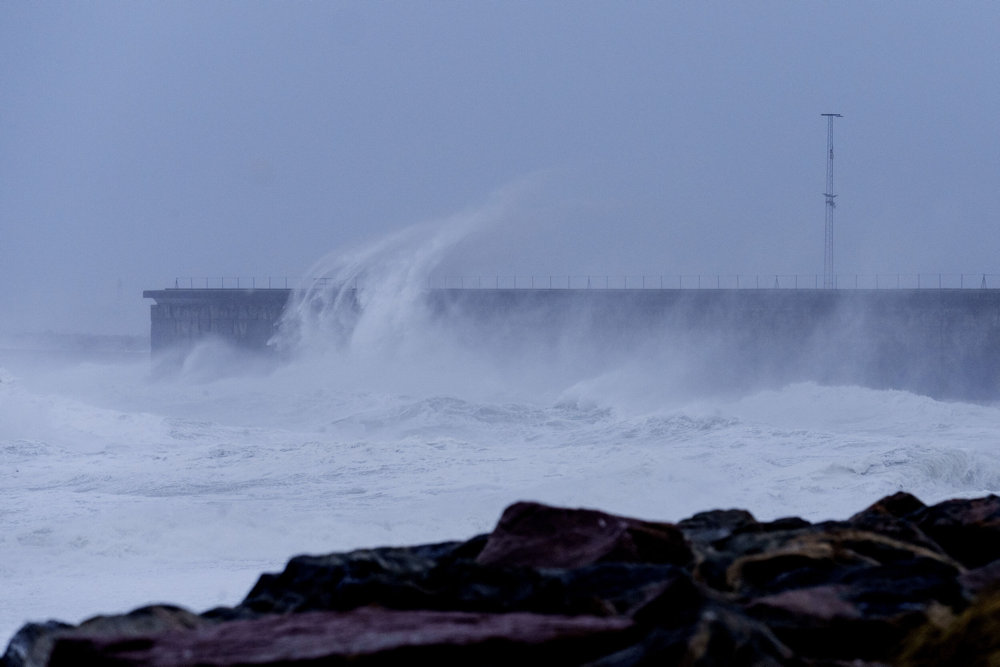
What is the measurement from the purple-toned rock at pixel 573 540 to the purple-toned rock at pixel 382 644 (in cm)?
94

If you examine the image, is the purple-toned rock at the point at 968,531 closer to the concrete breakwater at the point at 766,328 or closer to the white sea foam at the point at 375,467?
the white sea foam at the point at 375,467

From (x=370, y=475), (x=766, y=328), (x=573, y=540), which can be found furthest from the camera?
(x=766, y=328)

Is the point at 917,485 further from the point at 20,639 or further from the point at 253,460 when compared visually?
the point at 20,639

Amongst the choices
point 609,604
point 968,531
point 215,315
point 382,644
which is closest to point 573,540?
point 609,604

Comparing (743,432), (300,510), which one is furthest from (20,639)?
(743,432)

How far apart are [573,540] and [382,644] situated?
1369mm

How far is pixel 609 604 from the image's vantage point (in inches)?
115

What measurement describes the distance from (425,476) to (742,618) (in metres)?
12.8

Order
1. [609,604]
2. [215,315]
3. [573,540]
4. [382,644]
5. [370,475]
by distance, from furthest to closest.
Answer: [215,315] → [370,475] → [573,540] → [609,604] → [382,644]

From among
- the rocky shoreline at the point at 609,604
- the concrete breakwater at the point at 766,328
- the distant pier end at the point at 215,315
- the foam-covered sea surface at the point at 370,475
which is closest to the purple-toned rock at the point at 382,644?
the rocky shoreline at the point at 609,604

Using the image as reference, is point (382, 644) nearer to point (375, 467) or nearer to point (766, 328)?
point (375, 467)

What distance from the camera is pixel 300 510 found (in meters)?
12.1

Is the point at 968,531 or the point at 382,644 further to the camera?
the point at 968,531

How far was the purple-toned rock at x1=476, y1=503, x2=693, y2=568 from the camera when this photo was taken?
3574 millimetres
